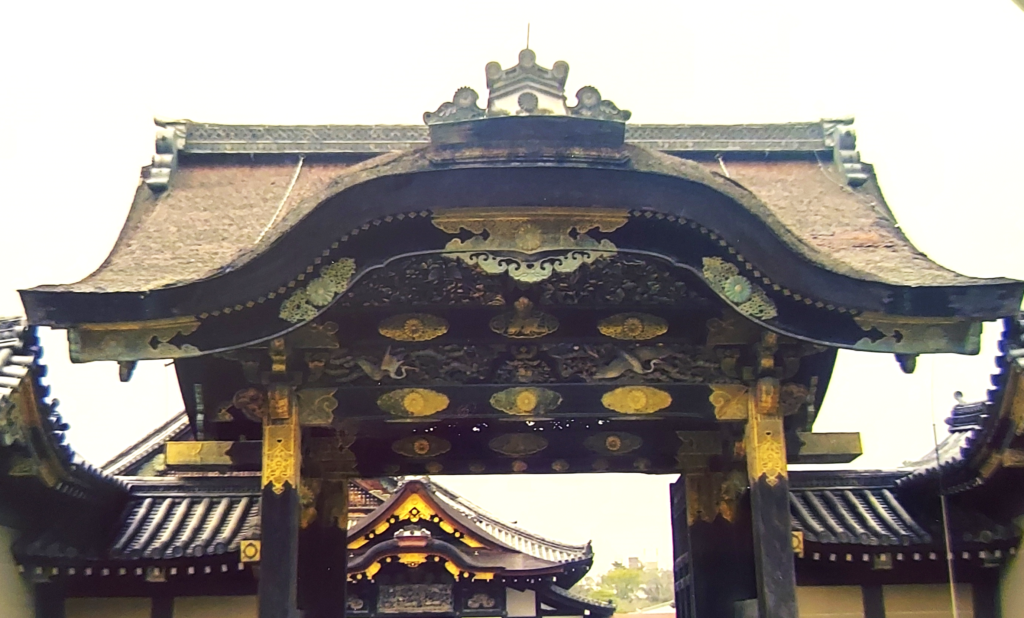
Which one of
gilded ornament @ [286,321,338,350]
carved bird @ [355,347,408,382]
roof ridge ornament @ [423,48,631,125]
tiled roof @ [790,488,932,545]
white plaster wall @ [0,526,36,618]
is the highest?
roof ridge ornament @ [423,48,631,125]

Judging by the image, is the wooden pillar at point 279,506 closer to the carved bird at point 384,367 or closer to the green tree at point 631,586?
the carved bird at point 384,367

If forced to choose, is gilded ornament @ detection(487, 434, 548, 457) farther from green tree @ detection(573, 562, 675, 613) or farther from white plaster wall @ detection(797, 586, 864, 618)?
green tree @ detection(573, 562, 675, 613)

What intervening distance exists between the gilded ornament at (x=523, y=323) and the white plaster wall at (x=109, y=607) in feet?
14.4

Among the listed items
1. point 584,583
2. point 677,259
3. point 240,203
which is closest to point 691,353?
point 677,259

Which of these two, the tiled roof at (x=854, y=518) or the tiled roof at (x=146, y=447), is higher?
the tiled roof at (x=146, y=447)

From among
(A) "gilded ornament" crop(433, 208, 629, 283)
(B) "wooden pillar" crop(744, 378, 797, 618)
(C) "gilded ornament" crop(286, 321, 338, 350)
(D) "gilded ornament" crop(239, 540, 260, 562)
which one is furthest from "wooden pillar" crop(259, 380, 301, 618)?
(B) "wooden pillar" crop(744, 378, 797, 618)

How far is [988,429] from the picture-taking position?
25.0 feet

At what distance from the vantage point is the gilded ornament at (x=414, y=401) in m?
6.81

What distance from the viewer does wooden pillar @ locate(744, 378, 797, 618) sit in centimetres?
617

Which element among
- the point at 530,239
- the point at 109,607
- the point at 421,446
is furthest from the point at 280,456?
the point at 109,607

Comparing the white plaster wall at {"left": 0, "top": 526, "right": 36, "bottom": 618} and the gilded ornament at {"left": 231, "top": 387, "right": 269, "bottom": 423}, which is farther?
the white plaster wall at {"left": 0, "top": 526, "right": 36, "bottom": 618}

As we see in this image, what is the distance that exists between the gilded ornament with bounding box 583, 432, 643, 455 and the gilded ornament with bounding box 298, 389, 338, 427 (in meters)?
2.38

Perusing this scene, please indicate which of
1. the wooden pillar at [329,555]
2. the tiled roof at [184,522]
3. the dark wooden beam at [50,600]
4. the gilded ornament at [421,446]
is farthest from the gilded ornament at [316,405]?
the dark wooden beam at [50,600]

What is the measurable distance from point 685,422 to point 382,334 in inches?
103
